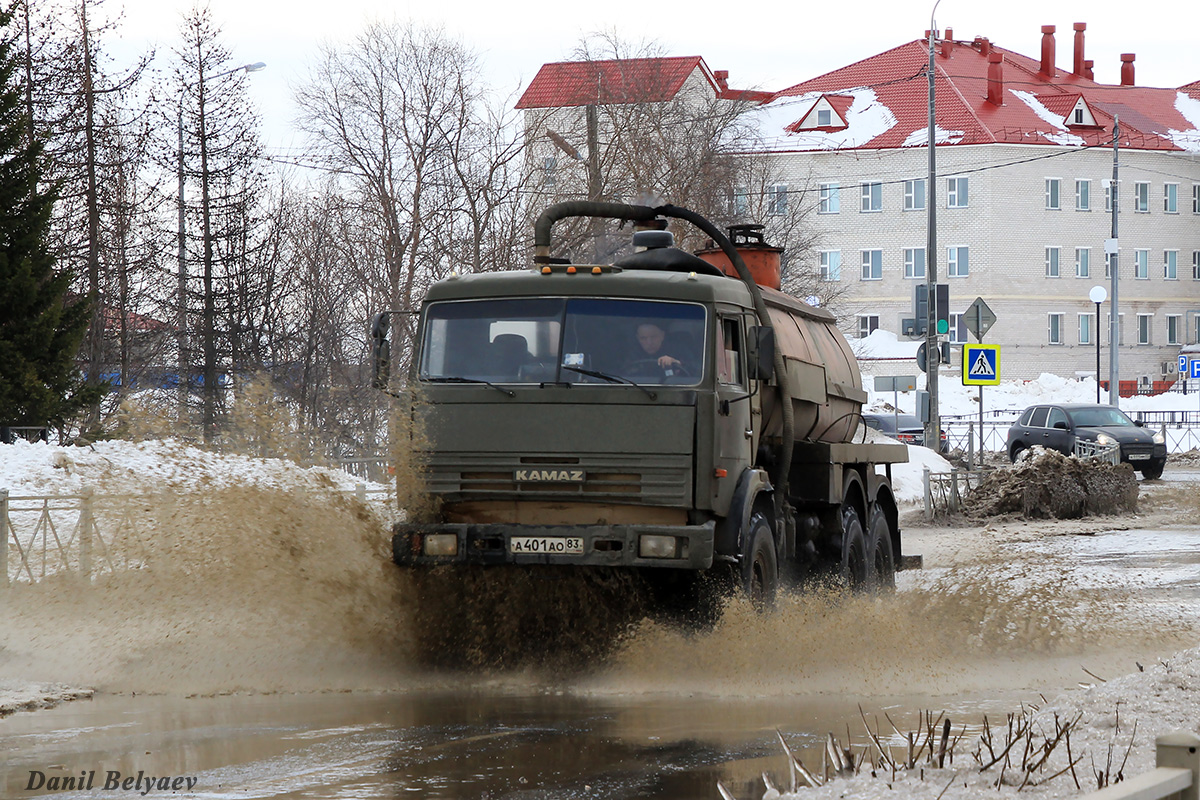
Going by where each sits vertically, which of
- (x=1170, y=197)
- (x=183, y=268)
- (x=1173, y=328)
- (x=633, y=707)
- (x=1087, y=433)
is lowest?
(x=633, y=707)

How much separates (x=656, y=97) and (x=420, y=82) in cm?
576

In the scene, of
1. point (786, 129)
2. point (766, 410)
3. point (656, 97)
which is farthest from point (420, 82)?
point (786, 129)

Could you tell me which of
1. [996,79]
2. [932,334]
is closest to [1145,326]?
[996,79]

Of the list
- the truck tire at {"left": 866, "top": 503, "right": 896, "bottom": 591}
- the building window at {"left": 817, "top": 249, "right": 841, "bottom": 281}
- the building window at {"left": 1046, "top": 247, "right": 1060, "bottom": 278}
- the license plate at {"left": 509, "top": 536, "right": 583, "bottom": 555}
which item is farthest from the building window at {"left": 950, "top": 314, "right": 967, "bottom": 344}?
the license plate at {"left": 509, "top": 536, "right": 583, "bottom": 555}

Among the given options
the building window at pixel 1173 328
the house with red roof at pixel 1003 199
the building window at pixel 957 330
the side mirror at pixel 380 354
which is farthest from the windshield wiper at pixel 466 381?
the building window at pixel 1173 328

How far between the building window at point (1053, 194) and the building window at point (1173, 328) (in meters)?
9.44

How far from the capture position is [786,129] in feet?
244

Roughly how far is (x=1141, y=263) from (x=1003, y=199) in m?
10.0

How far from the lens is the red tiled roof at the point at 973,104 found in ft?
236

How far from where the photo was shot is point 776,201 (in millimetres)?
43000

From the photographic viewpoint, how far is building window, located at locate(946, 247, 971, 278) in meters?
72.4

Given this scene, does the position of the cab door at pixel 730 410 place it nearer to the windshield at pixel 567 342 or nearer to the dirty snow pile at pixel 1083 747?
the windshield at pixel 567 342

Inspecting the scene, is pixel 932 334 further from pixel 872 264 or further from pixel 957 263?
pixel 872 264

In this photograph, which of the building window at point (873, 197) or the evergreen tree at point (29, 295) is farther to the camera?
the building window at point (873, 197)
